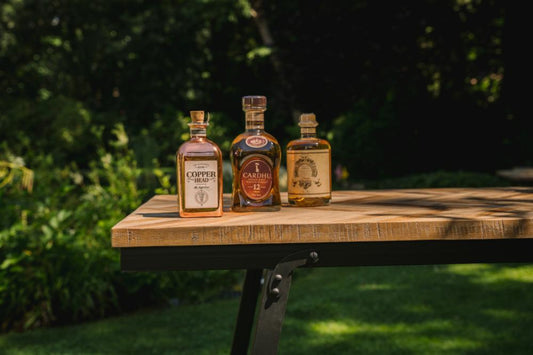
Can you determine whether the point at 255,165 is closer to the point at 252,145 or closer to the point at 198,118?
the point at 252,145

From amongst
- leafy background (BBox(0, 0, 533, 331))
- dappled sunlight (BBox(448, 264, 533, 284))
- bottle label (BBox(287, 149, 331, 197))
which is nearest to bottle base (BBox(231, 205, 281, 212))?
bottle label (BBox(287, 149, 331, 197))

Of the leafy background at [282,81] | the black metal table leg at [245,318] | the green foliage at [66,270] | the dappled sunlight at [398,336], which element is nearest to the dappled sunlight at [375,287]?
the dappled sunlight at [398,336]

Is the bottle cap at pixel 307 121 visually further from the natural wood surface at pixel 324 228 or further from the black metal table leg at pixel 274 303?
the black metal table leg at pixel 274 303

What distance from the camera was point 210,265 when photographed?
1.58 meters

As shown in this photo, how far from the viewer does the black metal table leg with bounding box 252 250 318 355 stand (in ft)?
5.08

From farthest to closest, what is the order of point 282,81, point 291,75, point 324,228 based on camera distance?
1. point 282,81
2. point 291,75
3. point 324,228

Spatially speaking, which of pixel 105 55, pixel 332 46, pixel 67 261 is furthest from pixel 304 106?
pixel 67 261

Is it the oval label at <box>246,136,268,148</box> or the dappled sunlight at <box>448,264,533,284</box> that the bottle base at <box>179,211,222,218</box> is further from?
the dappled sunlight at <box>448,264,533,284</box>

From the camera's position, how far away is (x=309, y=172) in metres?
1.95

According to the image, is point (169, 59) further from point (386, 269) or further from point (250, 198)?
point (250, 198)

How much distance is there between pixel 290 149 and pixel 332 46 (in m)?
8.69

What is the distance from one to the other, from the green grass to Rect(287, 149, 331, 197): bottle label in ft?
5.15

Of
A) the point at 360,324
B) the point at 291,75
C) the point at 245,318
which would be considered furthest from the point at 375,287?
the point at 291,75

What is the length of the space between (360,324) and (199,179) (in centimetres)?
230
